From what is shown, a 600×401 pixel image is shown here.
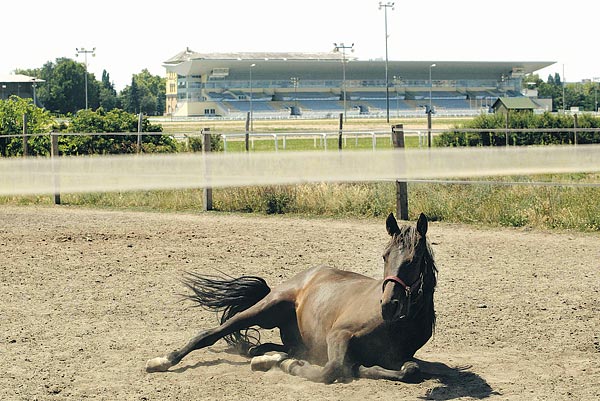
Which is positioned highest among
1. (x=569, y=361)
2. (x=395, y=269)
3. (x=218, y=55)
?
(x=218, y=55)

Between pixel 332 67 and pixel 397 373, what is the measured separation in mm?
120097

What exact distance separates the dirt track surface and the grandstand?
339 ft

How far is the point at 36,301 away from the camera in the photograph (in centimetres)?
855

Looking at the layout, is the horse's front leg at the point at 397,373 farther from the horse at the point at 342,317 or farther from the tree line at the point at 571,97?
the tree line at the point at 571,97

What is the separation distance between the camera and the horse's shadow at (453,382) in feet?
17.5

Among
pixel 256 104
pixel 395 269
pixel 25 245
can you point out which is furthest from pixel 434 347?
pixel 256 104

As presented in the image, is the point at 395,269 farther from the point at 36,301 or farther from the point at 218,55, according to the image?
the point at 218,55

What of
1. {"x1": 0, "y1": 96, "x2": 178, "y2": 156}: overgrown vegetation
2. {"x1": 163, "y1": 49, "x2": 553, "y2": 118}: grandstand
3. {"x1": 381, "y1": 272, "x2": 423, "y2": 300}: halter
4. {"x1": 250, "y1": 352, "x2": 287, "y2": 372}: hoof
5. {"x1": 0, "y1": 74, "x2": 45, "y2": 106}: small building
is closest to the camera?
{"x1": 381, "y1": 272, "x2": 423, "y2": 300}: halter

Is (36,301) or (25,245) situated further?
(25,245)

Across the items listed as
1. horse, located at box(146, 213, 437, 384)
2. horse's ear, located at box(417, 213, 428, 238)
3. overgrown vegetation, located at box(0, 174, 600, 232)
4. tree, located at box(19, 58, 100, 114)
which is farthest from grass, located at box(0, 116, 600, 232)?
tree, located at box(19, 58, 100, 114)

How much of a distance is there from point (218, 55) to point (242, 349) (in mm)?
130991

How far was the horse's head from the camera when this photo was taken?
504cm

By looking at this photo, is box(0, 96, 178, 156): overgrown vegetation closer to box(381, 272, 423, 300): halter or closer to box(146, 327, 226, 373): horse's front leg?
box(146, 327, 226, 373): horse's front leg

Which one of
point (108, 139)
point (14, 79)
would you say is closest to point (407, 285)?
point (108, 139)
